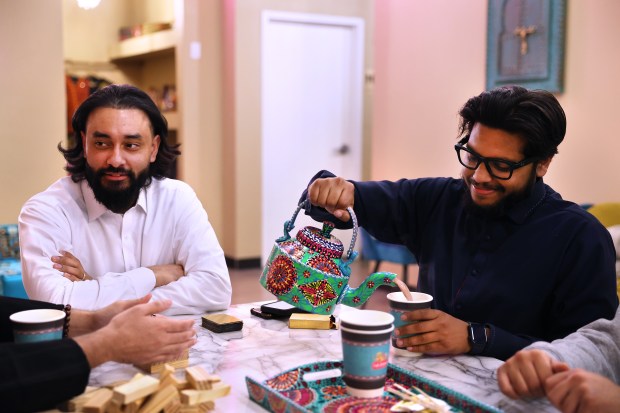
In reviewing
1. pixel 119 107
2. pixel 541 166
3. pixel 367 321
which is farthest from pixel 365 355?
pixel 119 107

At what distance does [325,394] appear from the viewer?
128 centimetres

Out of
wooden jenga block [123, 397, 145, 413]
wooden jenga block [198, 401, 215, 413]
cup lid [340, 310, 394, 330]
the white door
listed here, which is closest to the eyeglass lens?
cup lid [340, 310, 394, 330]

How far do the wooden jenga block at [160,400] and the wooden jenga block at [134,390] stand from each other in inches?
0.6

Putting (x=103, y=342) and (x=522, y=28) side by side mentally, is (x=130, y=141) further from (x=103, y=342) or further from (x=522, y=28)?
(x=522, y=28)

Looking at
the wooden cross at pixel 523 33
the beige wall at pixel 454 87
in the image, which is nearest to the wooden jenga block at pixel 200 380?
the beige wall at pixel 454 87

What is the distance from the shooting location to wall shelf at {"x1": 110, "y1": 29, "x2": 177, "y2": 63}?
6.83 meters

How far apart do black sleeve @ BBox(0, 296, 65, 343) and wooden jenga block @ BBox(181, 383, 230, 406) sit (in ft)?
1.81

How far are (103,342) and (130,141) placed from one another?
1.04m

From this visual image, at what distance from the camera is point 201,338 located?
5.45 ft

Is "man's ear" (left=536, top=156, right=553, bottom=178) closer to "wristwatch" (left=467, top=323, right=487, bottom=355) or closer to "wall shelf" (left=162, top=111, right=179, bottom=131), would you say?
"wristwatch" (left=467, top=323, right=487, bottom=355)

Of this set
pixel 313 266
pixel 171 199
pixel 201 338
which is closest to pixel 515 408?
pixel 313 266

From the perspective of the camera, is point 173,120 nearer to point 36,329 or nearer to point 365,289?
point 365,289

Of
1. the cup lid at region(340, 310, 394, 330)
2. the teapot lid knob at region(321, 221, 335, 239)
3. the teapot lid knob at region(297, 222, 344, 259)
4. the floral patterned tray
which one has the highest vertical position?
the teapot lid knob at region(321, 221, 335, 239)

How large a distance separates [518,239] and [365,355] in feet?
2.36
